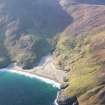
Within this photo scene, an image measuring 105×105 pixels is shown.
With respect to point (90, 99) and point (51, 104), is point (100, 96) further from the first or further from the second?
point (51, 104)

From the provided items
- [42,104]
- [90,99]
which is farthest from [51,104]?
[90,99]

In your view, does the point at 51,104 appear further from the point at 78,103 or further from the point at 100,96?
the point at 100,96

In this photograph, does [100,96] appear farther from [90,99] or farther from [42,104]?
[42,104]

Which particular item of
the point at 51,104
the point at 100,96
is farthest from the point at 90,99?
the point at 51,104

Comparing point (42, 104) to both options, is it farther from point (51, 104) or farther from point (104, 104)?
point (104, 104)

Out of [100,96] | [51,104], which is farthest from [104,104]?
[51,104]
